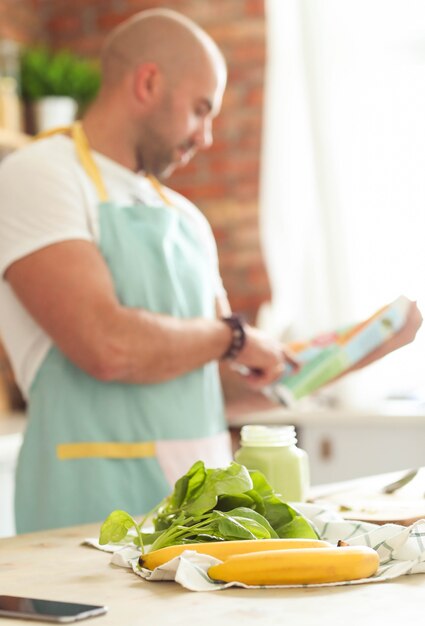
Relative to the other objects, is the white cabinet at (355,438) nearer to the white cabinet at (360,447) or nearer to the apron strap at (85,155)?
the white cabinet at (360,447)

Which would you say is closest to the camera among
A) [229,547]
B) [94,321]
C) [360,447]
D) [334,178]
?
[229,547]

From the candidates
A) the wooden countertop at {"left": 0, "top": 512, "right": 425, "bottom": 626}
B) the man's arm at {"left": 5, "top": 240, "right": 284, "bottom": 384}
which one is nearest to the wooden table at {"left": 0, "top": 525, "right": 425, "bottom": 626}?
the wooden countertop at {"left": 0, "top": 512, "right": 425, "bottom": 626}

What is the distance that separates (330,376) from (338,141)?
70.2 inches

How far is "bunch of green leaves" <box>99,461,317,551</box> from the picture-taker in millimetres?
1082

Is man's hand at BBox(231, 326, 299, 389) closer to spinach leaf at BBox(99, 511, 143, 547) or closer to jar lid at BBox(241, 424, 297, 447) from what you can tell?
jar lid at BBox(241, 424, 297, 447)

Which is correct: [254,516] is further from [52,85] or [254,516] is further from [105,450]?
[52,85]

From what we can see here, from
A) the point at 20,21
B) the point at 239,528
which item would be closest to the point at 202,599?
the point at 239,528

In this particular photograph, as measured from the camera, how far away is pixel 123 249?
1972mm

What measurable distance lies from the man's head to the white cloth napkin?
1.07 m

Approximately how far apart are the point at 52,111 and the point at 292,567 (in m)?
3.12

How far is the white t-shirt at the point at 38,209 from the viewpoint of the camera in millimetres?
1864

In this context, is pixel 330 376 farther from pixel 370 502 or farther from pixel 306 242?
pixel 306 242

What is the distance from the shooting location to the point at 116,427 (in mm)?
1926

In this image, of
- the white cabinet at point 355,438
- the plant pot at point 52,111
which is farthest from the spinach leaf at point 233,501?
the plant pot at point 52,111
